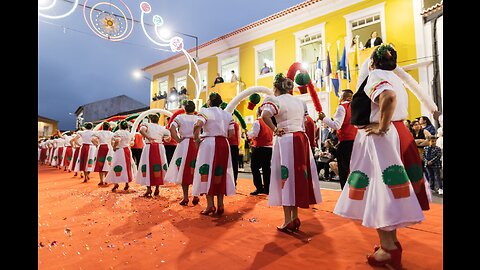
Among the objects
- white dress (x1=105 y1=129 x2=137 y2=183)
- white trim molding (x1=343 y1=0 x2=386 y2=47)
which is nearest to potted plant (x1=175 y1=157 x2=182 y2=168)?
white dress (x1=105 y1=129 x2=137 y2=183)

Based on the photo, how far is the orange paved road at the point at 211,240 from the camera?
245cm

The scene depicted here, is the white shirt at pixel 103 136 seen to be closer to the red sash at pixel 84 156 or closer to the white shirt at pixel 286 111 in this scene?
the red sash at pixel 84 156

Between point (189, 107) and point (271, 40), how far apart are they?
34.4 ft

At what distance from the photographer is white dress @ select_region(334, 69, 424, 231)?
2.13m

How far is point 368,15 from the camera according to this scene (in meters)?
11.5

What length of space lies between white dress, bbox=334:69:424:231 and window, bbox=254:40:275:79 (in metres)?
12.3

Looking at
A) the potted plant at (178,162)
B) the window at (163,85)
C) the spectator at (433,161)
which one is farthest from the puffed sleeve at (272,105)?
the window at (163,85)

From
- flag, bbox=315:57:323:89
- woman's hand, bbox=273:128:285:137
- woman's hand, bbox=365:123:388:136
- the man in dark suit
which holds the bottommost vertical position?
woman's hand, bbox=365:123:388:136

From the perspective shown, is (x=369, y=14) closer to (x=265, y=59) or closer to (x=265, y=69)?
(x=265, y=69)

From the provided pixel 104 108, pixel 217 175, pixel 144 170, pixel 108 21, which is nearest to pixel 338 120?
pixel 217 175

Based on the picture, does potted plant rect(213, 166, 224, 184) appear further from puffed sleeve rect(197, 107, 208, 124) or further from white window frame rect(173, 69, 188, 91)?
white window frame rect(173, 69, 188, 91)

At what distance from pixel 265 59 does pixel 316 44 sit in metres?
2.76

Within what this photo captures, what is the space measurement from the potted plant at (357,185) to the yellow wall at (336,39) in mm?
9362
